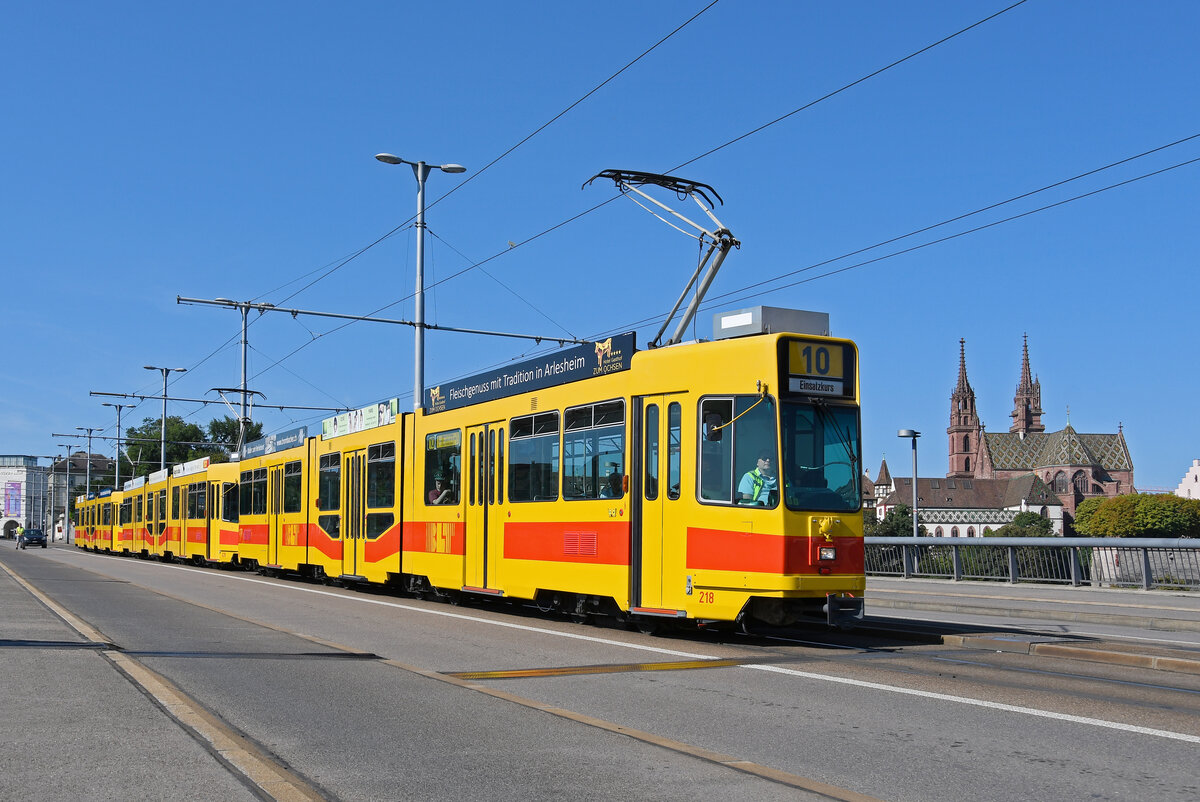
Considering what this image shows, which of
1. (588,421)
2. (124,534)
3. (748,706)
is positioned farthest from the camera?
(124,534)

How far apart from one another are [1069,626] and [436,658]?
8.82 m

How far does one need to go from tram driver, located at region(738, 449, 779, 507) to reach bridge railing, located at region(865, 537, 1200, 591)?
34.8ft

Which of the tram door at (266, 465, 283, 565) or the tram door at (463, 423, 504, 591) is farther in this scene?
the tram door at (266, 465, 283, 565)

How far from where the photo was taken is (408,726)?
7148 mm

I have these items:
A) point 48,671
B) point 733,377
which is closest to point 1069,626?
point 733,377

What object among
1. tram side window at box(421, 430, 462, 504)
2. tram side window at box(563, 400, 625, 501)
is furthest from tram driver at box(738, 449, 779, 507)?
tram side window at box(421, 430, 462, 504)

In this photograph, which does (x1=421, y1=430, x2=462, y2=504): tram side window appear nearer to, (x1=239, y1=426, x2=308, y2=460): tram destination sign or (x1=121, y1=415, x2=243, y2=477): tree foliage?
(x1=239, y1=426, x2=308, y2=460): tram destination sign

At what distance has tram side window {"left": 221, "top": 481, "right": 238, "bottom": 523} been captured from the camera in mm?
32781

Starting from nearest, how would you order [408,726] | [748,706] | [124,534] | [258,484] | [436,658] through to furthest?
[408,726]
[748,706]
[436,658]
[258,484]
[124,534]

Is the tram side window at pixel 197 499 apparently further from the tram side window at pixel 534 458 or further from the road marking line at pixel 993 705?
the road marking line at pixel 993 705

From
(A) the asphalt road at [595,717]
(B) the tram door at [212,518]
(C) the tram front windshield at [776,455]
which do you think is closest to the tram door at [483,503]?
(A) the asphalt road at [595,717]

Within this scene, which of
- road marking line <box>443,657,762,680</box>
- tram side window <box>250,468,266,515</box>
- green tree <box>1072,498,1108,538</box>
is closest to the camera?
road marking line <box>443,657,762,680</box>

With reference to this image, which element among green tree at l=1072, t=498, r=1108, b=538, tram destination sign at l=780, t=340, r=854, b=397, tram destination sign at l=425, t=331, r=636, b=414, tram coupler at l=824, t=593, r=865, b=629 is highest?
tram destination sign at l=425, t=331, r=636, b=414

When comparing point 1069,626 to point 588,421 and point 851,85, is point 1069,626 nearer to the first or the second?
point 588,421
